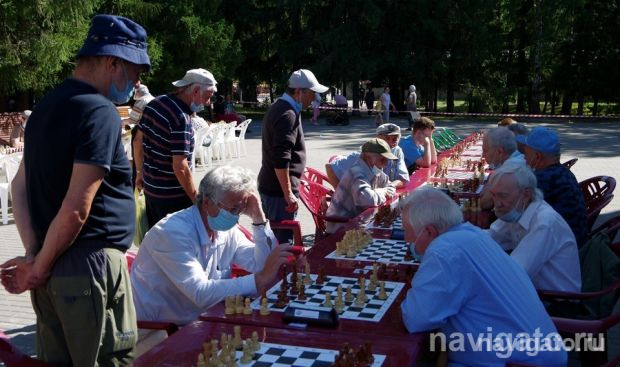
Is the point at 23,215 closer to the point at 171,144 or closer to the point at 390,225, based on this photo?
the point at 171,144

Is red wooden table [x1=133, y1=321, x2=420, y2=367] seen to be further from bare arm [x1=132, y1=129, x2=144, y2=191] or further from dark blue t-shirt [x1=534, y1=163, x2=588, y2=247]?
bare arm [x1=132, y1=129, x2=144, y2=191]

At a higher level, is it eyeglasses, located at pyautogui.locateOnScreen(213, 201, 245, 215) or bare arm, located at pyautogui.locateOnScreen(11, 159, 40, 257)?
bare arm, located at pyautogui.locateOnScreen(11, 159, 40, 257)

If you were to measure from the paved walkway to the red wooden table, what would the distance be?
230cm

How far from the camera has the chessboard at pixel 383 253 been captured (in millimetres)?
3727

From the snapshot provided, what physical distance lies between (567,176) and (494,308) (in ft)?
7.36

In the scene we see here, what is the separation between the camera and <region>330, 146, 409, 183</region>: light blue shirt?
6.44 meters

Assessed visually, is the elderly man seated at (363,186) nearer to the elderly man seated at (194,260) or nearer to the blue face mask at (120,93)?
the elderly man seated at (194,260)

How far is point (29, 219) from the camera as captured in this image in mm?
2330

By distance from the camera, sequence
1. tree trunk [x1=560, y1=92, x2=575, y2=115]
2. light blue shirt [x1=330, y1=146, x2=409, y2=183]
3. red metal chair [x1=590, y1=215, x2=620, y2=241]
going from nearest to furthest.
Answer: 1. red metal chair [x1=590, y1=215, x2=620, y2=241]
2. light blue shirt [x1=330, y1=146, x2=409, y2=183]
3. tree trunk [x1=560, y1=92, x2=575, y2=115]

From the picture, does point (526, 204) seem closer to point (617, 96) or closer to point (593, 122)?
point (593, 122)

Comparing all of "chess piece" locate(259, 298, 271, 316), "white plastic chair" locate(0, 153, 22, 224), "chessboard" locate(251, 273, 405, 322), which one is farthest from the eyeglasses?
"white plastic chair" locate(0, 153, 22, 224)

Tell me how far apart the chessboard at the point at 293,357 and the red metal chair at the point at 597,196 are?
3.44m

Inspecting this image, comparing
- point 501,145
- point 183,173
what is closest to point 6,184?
point 183,173

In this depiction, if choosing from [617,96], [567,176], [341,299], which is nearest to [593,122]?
[617,96]
